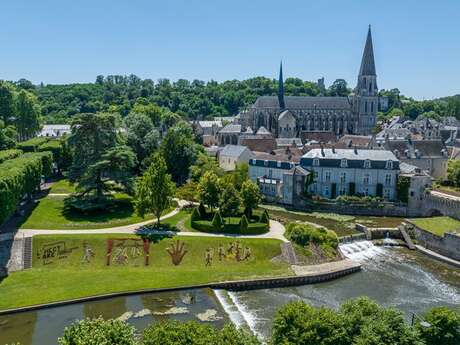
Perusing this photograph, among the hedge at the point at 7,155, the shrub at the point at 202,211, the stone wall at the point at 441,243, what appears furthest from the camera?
the hedge at the point at 7,155

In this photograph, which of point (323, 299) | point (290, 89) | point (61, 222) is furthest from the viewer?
point (290, 89)

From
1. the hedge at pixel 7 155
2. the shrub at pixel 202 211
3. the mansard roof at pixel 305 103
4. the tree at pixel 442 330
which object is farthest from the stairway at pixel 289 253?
the mansard roof at pixel 305 103

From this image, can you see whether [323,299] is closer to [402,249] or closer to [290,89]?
[402,249]

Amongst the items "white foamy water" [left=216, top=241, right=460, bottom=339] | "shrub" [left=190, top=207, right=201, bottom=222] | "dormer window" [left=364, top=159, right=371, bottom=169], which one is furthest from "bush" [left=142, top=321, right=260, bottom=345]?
"dormer window" [left=364, top=159, right=371, bottom=169]

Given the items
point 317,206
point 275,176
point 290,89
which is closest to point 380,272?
point 317,206

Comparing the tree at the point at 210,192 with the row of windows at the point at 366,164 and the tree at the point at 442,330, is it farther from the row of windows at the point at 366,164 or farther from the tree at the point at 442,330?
the tree at the point at 442,330

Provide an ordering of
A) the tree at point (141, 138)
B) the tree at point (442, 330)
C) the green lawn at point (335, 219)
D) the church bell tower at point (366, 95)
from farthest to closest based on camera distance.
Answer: the church bell tower at point (366, 95) < the tree at point (141, 138) < the green lawn at point (335, 219) < the tree at point (442, 330)
